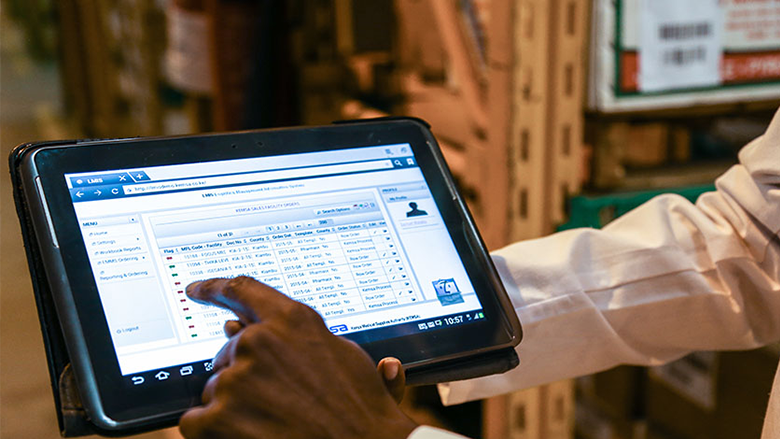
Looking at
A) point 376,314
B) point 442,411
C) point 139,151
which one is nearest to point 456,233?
point 376,314

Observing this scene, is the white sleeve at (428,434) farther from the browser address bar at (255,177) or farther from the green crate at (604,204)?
the green crate at (604,204)

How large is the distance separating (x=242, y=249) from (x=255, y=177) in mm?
82

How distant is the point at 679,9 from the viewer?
55.4 inches

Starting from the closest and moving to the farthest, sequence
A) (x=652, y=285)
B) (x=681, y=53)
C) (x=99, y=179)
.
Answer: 1. (x=99, y=179)
2. (x=652, y=285)
3. (x=681, y=53)

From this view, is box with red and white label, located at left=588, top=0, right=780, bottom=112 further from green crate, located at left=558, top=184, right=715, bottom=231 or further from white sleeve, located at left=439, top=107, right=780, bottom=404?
white sleeve, located at left=439, top=107, right=780, bottom=404

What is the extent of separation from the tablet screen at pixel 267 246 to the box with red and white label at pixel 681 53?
79 cm

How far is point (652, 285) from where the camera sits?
88cm

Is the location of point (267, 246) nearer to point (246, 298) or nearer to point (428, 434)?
point (246, 298)

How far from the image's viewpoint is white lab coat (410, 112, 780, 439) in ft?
2.80

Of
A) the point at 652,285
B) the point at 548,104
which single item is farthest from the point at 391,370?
the point at 548,104

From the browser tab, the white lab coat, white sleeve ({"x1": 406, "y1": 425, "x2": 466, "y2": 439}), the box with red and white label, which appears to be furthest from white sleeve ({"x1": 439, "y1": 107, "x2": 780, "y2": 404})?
the box with red and white label

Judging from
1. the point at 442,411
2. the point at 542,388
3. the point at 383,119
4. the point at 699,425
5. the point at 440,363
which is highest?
the point at 383,119

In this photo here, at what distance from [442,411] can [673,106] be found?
1167 mm

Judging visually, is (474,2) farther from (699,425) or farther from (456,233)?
(699,425)
